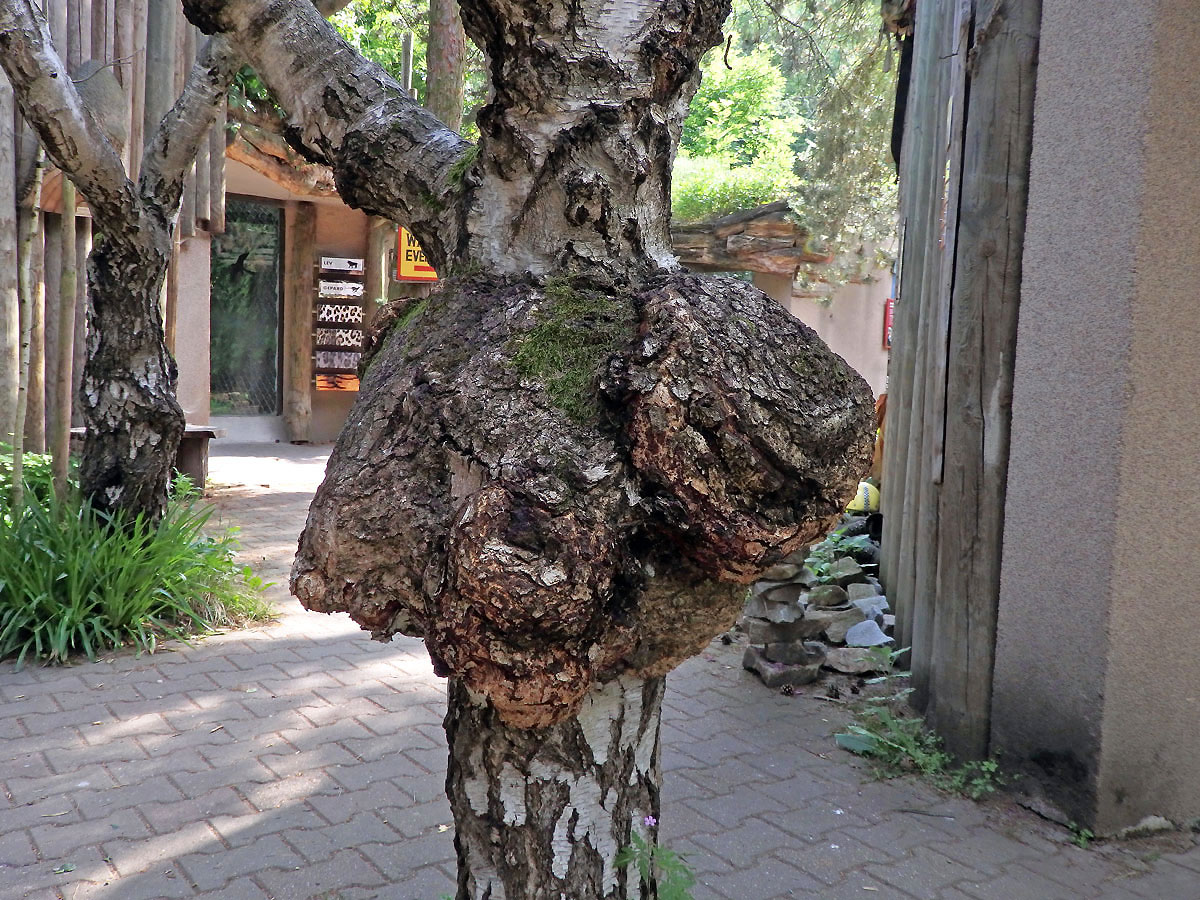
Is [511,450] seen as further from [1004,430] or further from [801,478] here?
[1004,430]

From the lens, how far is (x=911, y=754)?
398 centimetres

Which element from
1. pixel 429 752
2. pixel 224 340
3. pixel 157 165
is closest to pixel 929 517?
pixel 429 752

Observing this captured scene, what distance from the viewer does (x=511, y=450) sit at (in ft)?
5.05

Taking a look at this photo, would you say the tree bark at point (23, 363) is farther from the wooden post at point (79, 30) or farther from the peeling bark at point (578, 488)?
the peeling bark at point (578, 488)

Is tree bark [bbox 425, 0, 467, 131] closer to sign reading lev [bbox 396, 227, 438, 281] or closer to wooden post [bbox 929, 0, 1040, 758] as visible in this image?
sign reading lev [bbox 396, 227, 438, 281]

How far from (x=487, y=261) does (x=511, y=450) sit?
439 millimetres

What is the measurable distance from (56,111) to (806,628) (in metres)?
4.08

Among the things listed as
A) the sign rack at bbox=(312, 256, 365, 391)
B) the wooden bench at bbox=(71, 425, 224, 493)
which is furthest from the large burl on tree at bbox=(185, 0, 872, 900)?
the sign rack at bbox=(312, 256, 365, 391)

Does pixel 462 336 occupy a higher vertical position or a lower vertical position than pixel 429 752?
higher

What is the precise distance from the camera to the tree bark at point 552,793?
1.79 meters

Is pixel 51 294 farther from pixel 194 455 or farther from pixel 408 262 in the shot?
pixel 408 262

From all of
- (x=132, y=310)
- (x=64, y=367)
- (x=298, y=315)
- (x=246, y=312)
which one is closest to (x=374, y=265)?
(x=298, y=315)

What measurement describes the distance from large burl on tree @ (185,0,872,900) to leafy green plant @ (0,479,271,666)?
3676mm

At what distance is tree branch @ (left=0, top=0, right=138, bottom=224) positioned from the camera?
4211mm
